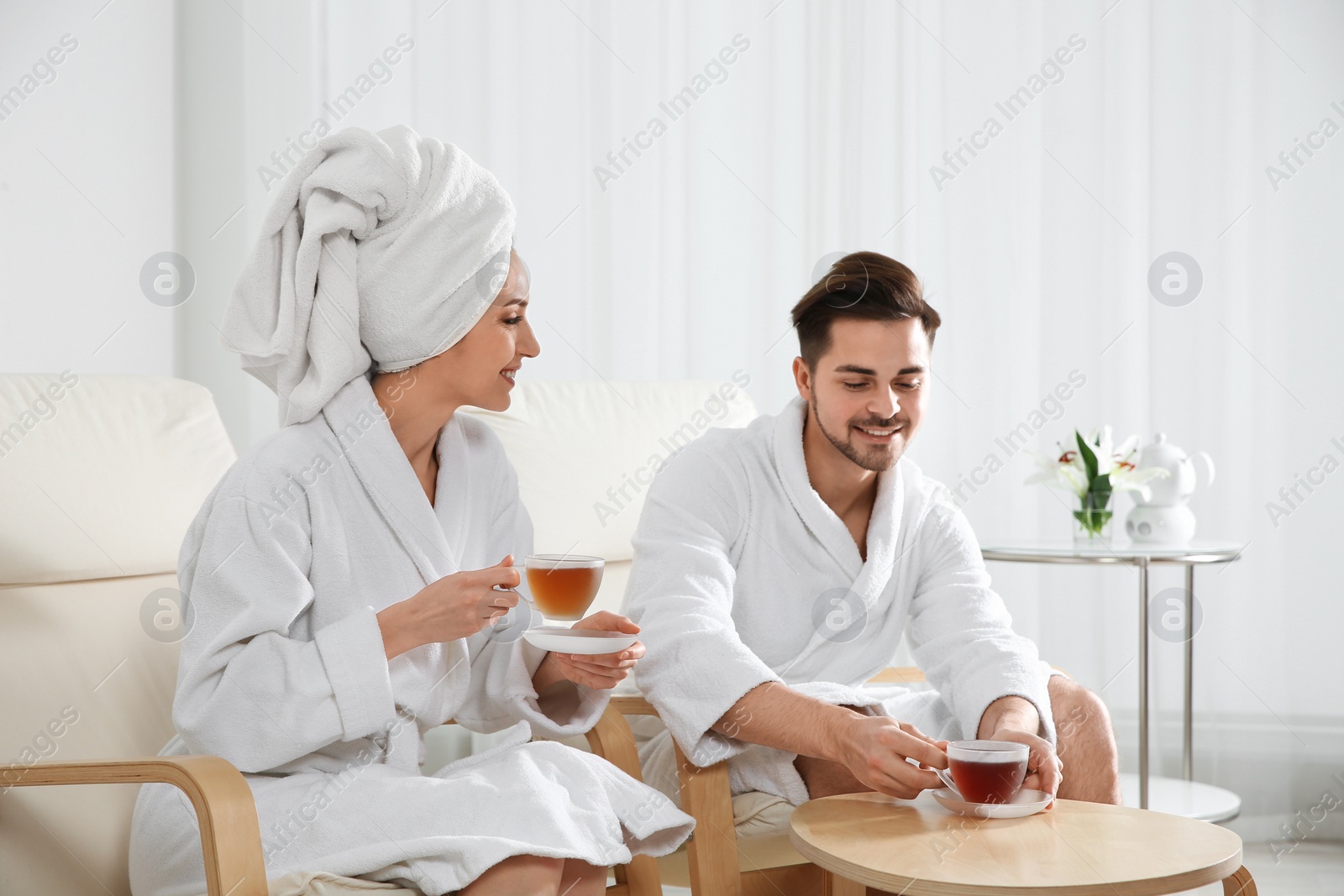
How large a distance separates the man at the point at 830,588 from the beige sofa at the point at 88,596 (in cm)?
62

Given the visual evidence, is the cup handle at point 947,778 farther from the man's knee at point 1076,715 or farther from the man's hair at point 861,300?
the man's hair at point 861,300

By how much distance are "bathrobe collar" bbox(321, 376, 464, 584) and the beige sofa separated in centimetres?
41

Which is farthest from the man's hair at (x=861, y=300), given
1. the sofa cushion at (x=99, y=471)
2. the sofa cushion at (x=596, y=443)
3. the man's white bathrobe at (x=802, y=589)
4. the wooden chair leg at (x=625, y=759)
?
the sofa cushion at (x=99, y=471)

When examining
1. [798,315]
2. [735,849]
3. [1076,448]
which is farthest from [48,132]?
[1076,448]

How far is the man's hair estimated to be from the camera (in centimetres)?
188

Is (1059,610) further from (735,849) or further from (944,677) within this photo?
(735,849)

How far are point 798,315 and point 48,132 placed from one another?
1880 mm

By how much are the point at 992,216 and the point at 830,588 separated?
1.71 meters

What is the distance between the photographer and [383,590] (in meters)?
1.54

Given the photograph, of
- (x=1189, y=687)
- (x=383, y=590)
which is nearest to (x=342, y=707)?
(x=383, y=590)

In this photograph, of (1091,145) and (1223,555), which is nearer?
(1223,555)

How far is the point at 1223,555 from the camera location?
2488 millimetres

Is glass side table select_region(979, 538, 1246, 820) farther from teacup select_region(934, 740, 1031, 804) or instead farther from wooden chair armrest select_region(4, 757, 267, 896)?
wooden chair armrest select_region(4, 757, 267, 896)

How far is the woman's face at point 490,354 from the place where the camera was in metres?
1.59
